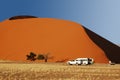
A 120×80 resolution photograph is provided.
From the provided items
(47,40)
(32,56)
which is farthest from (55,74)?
(47,40)

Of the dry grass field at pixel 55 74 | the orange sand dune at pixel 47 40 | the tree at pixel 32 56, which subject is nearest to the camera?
the dry grass field at pixel 55 74

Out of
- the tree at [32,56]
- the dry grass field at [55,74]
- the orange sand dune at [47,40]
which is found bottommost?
the dry grass field at [55,74]

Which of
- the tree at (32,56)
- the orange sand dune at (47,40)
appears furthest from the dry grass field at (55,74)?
the orange sand dune at (47,40)

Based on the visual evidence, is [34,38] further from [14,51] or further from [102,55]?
[102,55]

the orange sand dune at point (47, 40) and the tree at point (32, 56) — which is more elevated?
the orange sand dune at point (47, 40)

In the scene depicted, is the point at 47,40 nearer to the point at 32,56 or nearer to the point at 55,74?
the point at 32,56

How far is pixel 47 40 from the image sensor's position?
120 metres

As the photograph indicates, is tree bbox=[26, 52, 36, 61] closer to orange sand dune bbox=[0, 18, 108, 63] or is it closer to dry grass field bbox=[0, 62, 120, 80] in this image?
orange sand dune bbox=[0, 18, 108, 63]

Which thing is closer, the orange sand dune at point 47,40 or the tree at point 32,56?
the tree at point 32,56

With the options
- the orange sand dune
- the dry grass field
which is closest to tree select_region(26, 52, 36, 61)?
the orange sand dune

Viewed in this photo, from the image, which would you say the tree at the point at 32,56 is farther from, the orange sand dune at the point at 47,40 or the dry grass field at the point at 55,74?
the dry grass field at the point at 55,74

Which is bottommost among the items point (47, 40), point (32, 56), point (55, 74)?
point (55, 74)

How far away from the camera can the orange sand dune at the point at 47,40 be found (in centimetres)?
11350

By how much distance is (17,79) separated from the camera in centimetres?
2588
